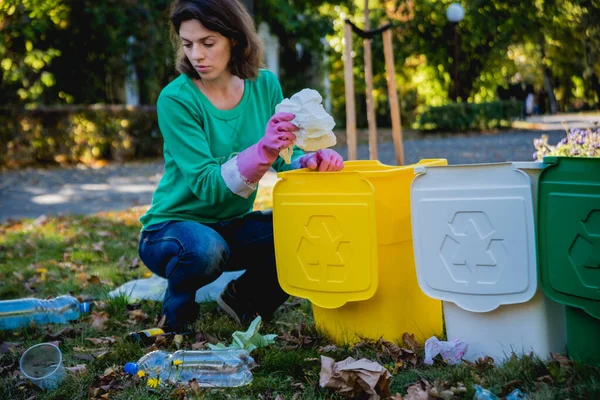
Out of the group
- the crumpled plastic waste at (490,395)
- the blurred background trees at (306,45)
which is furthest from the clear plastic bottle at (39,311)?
the blurred background trees at (306,45)

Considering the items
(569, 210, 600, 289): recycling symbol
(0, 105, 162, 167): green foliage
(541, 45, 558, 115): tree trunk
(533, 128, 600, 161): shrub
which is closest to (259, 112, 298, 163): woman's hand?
(569, 210, 600, 289): recycling symbol

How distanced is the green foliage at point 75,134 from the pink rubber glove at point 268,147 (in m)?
10.3

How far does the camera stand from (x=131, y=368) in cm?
242

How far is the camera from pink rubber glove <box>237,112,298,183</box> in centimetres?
241

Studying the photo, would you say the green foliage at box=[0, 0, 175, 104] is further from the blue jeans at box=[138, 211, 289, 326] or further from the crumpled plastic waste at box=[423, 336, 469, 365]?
the crumpled plastic waste at box=[423, 336, 469, 365]

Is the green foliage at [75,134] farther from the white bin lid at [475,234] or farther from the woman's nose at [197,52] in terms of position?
the white bin lid at [475,234]

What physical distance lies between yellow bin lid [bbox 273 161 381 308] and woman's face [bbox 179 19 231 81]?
1.85ft

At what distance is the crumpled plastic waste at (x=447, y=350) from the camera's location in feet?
7.40

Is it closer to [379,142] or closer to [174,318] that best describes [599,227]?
[174,318]

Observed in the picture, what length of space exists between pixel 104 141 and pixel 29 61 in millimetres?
2032

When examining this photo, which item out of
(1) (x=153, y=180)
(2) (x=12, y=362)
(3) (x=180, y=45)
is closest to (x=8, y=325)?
(2) (x=12, y=362)

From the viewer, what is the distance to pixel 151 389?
2264 mm

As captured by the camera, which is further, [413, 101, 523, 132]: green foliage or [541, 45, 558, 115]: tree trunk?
[541, 45, 558, 115]: tree trunk

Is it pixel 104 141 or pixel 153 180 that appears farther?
pixel 104 141
